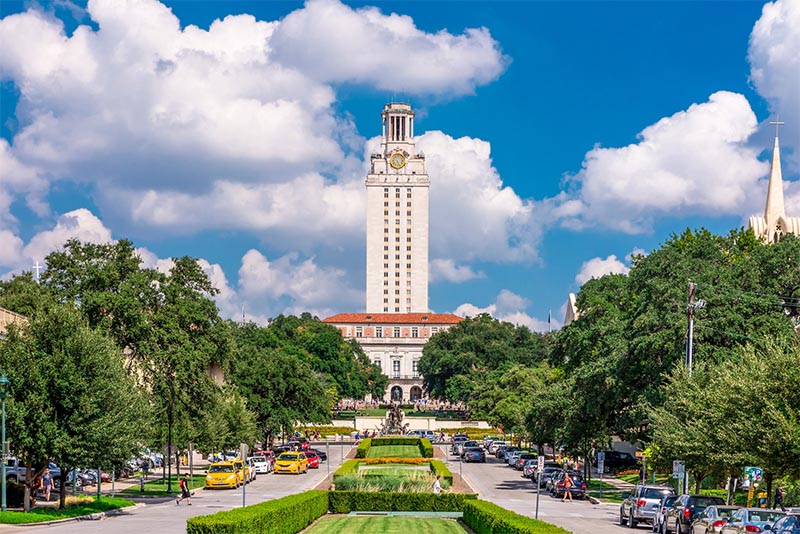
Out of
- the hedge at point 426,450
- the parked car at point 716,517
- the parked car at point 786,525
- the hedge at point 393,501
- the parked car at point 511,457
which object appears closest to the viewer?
the parked car at point 786,525

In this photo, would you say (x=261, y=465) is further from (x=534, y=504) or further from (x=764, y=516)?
(x=764, y=516)

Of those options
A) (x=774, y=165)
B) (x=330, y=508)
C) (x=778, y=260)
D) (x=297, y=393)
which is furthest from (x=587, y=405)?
(x=774, y=165)

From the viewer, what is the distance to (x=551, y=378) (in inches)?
4001

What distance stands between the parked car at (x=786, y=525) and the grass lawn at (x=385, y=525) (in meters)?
12.8

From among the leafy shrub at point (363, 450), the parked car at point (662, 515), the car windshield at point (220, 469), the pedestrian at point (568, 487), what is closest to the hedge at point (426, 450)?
the leafy shrub at point (363, 450)

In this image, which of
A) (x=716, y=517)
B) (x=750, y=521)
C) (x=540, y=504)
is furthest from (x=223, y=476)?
(x=750, y=521)

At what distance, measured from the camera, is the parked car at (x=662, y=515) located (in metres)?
37.0

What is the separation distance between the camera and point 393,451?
319 ft

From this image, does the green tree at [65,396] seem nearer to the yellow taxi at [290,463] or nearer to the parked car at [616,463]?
the yellow taxi at [290,463]

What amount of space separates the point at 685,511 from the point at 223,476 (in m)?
30.4

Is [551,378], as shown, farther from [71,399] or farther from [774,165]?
[71,399]

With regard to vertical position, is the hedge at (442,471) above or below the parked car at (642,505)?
below

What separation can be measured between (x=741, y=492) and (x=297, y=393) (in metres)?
42.3

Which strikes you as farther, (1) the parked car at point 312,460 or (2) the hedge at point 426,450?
(2) the hedge at point 426,450
